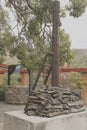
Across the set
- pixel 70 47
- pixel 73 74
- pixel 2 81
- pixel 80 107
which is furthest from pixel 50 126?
pixel 2 81

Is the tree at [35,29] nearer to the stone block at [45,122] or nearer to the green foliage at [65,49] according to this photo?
the green foliage at [65,49]

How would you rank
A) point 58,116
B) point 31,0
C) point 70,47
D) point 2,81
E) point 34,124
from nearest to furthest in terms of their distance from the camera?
point 34,124, point 58,116, point 70,47, point 31,0, point 2,81

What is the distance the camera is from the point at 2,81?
15.2 metres

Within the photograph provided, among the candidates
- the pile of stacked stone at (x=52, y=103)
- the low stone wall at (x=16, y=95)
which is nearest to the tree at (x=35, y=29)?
the pile of stacked stone at (x=52, y=103)

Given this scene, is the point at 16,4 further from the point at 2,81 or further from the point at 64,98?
the point at 2,81

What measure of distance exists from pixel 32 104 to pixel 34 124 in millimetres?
505

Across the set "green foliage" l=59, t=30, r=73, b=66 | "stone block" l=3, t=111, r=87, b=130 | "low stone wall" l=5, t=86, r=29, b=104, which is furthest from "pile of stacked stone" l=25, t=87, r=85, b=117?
"low stone wall" l=5, t=86, r=29, b=104

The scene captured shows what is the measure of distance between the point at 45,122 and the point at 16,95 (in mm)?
7840

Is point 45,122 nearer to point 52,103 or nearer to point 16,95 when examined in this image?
point 52,103

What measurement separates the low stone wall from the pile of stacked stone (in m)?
7.23

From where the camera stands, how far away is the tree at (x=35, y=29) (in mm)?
7492

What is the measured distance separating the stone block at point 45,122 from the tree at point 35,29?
10.7ft

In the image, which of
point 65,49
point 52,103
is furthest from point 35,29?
point 52,103

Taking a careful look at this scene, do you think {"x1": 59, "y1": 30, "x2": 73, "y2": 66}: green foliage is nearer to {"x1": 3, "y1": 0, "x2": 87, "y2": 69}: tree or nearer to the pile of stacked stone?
{"x1": 3, "y1": 0, "x2": 87, "y2": 69}: tree
